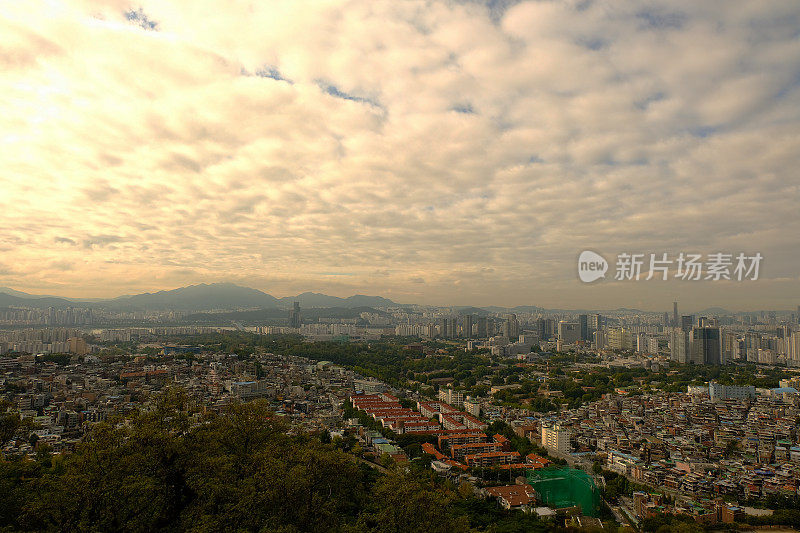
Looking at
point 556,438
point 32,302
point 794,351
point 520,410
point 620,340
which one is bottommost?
point 520,410

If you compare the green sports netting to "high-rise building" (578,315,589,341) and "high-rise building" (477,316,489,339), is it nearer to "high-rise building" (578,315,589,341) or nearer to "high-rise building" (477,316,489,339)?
"high-rise building" (578,315,589,341)

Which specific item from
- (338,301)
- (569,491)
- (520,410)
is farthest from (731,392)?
(338,301)

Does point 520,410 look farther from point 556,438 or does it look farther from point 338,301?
point 338,301

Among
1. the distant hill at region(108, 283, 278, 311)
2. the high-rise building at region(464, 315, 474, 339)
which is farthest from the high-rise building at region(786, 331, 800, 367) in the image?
the distant hill at region(108, 283, 278, 311)

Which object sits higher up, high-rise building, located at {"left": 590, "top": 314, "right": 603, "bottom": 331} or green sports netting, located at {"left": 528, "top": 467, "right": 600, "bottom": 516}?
high-rise building, located at {"left": 590, "top": 314, "right": 603, "bottom": 331}

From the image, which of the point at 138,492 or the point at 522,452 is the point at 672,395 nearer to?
the point at 522,452

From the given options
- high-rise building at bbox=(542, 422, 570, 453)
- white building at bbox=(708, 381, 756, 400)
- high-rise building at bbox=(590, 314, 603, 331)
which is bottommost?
high-rise building at bbox=(542, 422, 570, 453)
